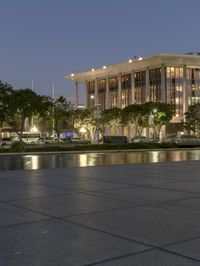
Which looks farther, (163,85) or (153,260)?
(163,85)

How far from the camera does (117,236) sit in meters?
6.81

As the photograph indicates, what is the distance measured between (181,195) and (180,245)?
486 cm

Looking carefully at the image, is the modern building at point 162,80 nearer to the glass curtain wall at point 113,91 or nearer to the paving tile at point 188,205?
the glass curtain wall at point 113,91

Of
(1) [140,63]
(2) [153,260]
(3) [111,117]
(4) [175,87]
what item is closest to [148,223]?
(2) [153,260]

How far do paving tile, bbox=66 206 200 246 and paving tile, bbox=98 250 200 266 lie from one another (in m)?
0.53

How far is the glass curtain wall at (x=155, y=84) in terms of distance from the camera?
115 m

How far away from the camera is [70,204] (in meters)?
9.73

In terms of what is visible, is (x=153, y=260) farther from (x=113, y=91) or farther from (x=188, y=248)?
(x=113, y=91)

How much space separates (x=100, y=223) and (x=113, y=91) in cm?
12752

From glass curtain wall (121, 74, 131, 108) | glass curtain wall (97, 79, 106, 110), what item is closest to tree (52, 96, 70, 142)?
glass curtain wall (121, 74, 131, 108)

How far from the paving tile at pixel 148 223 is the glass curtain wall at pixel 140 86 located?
372 feet

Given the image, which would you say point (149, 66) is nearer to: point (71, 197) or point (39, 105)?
point (39, 105)

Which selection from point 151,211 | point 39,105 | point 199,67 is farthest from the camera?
point 199,67

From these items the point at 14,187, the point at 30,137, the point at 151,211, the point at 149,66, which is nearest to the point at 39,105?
the point at 30,137
